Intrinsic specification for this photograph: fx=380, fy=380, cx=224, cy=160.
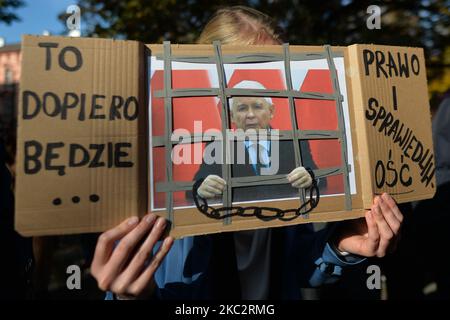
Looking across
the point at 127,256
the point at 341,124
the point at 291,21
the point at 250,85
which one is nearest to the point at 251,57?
the point at 250,85

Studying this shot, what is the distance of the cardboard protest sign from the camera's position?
36.9 inches

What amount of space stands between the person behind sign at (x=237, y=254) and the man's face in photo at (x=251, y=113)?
11.8 inches

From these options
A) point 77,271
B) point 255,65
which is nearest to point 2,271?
point 77,271

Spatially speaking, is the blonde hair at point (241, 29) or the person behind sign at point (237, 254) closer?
the person behind sign at point (237, 254)

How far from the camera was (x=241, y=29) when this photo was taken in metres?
1.32

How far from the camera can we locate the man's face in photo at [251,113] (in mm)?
1070

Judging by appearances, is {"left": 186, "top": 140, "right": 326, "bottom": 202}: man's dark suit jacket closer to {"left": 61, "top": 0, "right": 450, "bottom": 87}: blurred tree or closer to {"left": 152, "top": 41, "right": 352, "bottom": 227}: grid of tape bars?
{"left": 152, "top": 41, "right": 352, "bottom": 227}: grid of tape bars

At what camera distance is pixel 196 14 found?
12.3 ft

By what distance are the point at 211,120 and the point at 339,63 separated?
46 cm

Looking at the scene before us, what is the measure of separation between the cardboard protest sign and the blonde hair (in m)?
0.18

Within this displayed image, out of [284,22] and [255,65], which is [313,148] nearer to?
[255,65]

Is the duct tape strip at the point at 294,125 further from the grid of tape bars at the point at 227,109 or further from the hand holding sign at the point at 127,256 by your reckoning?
the hand holding sign at the point at 127,256

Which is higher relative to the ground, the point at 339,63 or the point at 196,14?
the point at 196,14

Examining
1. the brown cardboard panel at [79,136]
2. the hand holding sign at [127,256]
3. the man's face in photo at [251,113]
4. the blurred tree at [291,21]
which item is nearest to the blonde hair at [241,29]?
the man's face in photo at [251,113]
